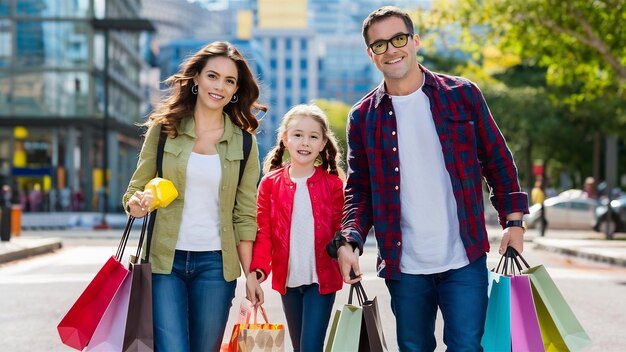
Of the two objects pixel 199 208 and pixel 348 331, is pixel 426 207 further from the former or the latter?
pixel 199 208

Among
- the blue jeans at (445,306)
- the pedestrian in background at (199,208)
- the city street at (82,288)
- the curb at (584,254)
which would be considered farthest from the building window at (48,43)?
the blue jeans at (445,306)

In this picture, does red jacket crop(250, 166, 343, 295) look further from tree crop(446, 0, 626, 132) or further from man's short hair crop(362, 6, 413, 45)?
tree crop(446, 0, 626, 132)

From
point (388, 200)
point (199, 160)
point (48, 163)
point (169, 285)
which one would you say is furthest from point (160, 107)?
point (48, 163)

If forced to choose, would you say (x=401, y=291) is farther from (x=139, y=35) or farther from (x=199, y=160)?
(x=139, y=35)

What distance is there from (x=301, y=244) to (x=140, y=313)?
3.81ft

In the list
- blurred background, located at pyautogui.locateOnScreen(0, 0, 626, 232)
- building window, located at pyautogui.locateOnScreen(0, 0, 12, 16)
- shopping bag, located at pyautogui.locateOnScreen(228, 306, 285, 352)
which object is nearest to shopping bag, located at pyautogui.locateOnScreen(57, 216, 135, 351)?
shopping bag, located at pyautogui.locateOnScreen(228, 306, 285, 352)

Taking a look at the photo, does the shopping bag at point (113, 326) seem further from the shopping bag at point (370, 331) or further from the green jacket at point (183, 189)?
the shopping bag at point (370, 331)

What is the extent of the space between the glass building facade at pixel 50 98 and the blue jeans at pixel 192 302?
44304 mm

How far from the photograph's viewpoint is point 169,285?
449 cm

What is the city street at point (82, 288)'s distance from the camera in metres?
8.78

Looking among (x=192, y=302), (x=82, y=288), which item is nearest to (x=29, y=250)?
(x=82, y=288)

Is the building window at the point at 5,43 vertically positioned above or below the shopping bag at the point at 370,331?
above

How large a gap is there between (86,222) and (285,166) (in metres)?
34.0

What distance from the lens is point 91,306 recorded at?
14.4 feet
